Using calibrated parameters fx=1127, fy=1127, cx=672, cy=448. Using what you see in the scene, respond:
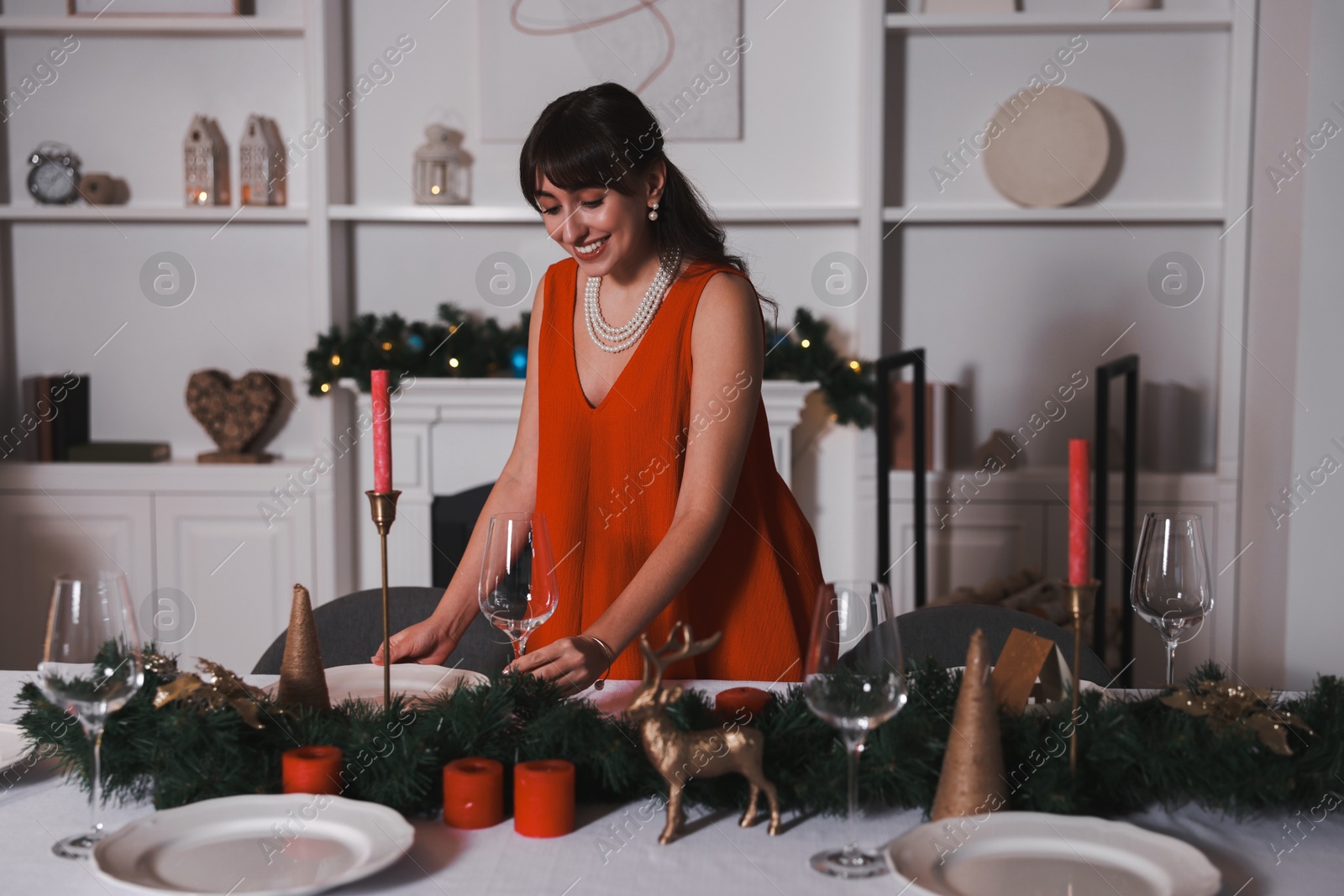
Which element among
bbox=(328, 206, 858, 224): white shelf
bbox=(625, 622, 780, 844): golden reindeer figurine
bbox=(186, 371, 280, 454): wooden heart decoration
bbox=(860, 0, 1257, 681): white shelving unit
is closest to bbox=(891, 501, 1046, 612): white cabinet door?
bbox=(860, 0, 1257, 681): white shelving unit

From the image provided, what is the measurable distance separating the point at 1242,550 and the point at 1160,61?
132 cm

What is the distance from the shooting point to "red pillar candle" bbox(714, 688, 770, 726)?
3.37 ft

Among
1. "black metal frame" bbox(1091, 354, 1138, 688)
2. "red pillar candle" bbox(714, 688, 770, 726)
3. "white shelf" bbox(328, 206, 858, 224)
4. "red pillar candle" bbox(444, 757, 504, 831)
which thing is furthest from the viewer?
"white shelf" bbox(328, 206, 858, 224)

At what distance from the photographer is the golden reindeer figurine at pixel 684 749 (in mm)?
895

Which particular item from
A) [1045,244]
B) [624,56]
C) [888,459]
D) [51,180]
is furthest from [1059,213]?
[51,180]

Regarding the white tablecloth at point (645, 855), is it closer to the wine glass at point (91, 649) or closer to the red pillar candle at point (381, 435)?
the wine glass at point (91, 649)

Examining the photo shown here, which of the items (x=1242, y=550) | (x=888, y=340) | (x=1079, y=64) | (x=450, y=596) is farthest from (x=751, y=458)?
(x=1079, y=64)

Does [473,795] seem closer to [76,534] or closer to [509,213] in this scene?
[509,213]

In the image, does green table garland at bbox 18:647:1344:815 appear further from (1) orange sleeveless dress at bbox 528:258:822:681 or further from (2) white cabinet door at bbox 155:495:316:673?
(2) white cabinet door at bbox 155:495:316:673

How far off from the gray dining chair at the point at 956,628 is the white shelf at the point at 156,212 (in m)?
2.20

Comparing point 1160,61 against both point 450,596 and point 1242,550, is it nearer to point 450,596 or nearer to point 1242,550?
point 1242,550

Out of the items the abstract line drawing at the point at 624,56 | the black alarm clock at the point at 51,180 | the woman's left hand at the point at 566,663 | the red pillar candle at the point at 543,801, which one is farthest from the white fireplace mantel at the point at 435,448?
the red pillar candle at the point at 543,801

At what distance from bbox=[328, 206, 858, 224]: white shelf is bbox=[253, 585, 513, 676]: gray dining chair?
1.60m

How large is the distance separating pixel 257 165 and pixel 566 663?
248 cm
